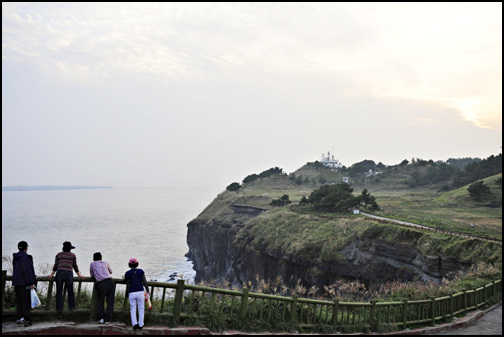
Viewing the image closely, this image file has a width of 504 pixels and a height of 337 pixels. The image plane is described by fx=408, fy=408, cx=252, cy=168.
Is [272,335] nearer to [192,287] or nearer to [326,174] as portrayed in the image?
[192,287]

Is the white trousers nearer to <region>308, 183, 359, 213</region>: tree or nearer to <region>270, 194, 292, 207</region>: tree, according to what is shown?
<region>308, 183, 359, 213</region>: tree

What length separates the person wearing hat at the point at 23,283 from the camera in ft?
29.6

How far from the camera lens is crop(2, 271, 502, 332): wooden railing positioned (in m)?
9.95

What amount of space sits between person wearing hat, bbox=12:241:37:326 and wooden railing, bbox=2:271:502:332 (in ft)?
0.70

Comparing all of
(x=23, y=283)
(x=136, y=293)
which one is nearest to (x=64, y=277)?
(x=23, y=283)

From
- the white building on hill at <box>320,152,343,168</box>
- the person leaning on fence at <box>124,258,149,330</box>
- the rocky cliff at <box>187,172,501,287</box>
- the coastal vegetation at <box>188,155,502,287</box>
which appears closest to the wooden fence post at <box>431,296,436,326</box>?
the person leaning on fence at <box>124,258,149,330</box>

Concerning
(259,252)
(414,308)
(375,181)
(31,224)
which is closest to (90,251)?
(259,252)

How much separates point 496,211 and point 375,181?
72980 millimetres

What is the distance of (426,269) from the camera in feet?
97.0

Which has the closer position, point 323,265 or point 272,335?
point 272,335

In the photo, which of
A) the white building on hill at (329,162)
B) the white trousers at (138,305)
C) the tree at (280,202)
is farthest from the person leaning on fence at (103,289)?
the white building on hill at (329,162)

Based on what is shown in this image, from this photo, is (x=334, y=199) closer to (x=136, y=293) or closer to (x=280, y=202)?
(x=280, y=202)

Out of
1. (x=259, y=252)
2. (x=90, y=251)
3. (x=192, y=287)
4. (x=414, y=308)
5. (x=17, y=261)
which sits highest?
(x=17, y=261)

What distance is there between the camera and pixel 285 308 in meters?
11.8
